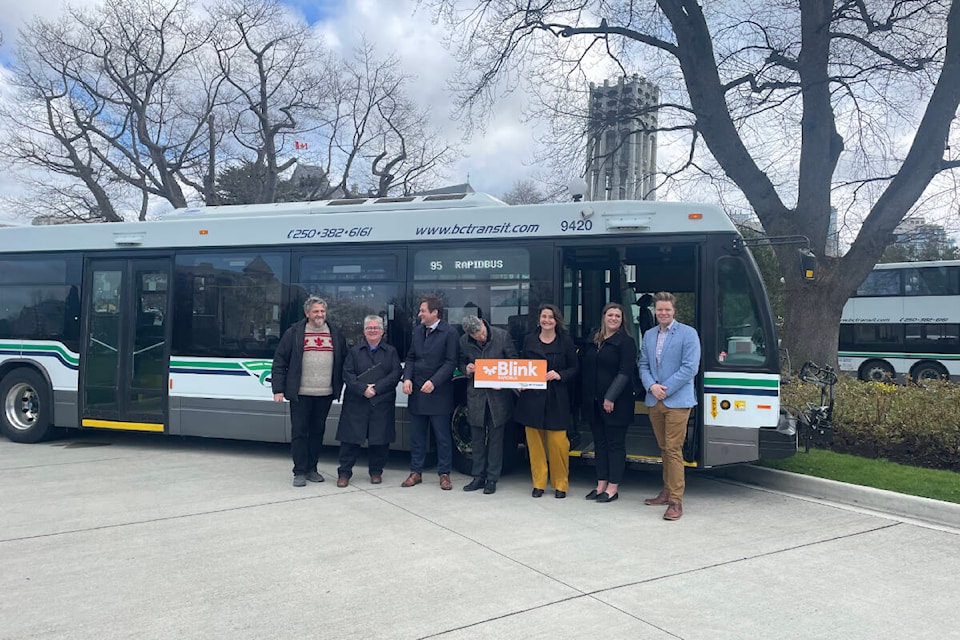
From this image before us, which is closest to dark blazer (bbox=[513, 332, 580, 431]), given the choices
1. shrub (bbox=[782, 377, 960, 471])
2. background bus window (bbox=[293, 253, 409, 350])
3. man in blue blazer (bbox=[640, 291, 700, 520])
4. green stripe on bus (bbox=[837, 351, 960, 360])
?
man in blue blazer (bbox=[640, 291, 700, 520])

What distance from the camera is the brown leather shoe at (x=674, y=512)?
20.2ft

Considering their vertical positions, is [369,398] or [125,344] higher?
[125,344]

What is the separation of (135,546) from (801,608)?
4.51m

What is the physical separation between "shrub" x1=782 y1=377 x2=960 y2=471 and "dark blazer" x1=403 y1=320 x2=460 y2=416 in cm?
400

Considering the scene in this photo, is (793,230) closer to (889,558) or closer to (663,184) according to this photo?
(663,184)

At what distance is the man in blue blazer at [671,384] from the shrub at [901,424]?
2.59m

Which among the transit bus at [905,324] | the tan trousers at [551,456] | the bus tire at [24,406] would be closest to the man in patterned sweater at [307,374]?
the tan trousers at [551,456]

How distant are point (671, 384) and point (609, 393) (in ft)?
1.84

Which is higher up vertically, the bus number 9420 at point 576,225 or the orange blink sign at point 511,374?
the bus number 9420 at point 576,225

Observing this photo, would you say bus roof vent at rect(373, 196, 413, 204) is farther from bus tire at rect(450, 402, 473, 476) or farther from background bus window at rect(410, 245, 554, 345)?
bus tire at rect(450, 402, 473, 476)

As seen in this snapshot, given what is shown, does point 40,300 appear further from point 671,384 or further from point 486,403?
point 671,384

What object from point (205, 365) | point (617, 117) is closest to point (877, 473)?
point (205, 365)

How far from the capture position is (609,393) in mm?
6422

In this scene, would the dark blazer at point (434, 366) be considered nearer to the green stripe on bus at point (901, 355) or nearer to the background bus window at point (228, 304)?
the background bus window at point (228, 304)
